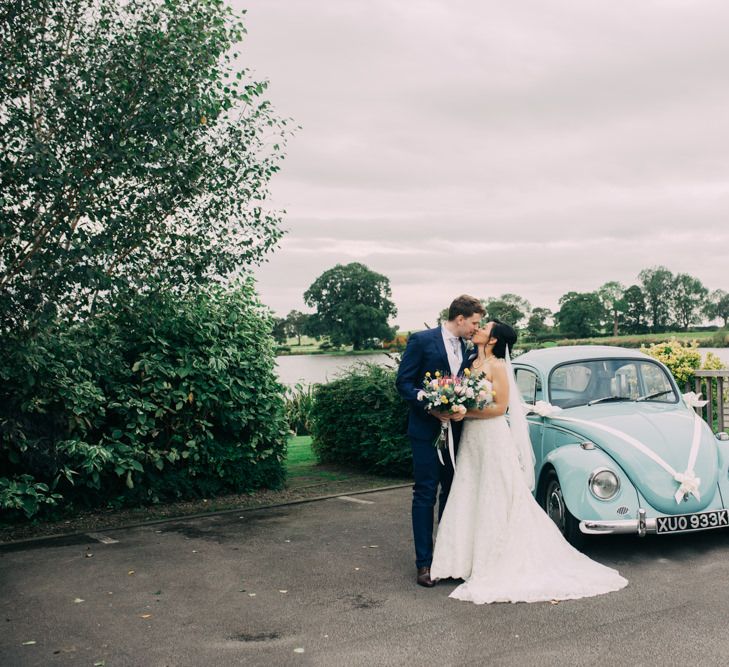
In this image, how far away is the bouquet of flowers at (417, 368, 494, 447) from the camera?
598cm

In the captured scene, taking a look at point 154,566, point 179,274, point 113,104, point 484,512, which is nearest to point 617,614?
point 484,512

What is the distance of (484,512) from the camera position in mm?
6270

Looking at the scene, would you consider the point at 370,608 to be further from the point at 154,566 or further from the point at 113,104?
the point at 113,104

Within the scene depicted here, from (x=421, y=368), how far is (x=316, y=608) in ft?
6.85

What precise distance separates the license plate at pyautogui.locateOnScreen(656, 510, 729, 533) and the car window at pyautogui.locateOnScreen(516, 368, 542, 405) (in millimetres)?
2086

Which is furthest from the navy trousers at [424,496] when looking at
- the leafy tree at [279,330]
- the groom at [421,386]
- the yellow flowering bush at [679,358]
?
the yellow flowering bush at [679,358]

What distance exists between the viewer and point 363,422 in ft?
39.5

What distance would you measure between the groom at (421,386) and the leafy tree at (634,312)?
12.4 meters

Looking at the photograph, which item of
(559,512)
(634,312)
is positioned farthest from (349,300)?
(559,512)

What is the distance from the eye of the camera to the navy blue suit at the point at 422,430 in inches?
243

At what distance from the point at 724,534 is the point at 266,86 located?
6680 millimetres

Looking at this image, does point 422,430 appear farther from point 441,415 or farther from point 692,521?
point 692,521

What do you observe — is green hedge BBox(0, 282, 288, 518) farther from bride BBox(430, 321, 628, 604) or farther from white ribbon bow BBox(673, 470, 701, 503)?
white ribbon bow BBox(673, 470, 701, 503)

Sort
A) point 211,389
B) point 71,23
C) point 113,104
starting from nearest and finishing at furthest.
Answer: point 113,104, point 71,23, point 211,389
